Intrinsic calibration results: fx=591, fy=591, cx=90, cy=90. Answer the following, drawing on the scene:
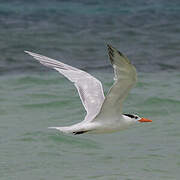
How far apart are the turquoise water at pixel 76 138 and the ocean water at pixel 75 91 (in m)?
0.01

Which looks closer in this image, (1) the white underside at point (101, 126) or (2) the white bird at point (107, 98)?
(2) the white bird at point (107, 98)

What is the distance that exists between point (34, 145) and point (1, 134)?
0.75m

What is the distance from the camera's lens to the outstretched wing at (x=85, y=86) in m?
8.30

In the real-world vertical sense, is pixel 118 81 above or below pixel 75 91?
above

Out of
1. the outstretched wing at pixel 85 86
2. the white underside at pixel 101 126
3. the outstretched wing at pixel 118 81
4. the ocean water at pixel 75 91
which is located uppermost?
the outstretched wing at pixel 118 81

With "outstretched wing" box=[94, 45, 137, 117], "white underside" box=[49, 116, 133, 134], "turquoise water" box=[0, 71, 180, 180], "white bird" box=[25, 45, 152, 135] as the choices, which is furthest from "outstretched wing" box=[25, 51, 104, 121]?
"turquoise water" box=[0, 71, 180, 180]

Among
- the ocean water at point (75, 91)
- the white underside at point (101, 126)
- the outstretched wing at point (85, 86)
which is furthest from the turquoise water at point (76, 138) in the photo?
the outstretched wing at point (85, 86)

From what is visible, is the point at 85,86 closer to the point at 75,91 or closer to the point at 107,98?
the point at 107,98

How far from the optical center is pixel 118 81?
6727 mm

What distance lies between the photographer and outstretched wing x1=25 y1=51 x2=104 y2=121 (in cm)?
830

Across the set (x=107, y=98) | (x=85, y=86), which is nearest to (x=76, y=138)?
(x=85, y=86)

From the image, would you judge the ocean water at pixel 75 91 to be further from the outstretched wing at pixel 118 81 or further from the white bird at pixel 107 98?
the outstretched wing at pixel 118 81

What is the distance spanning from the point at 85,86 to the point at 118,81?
1939mm

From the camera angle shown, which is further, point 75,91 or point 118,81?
point 75,91
